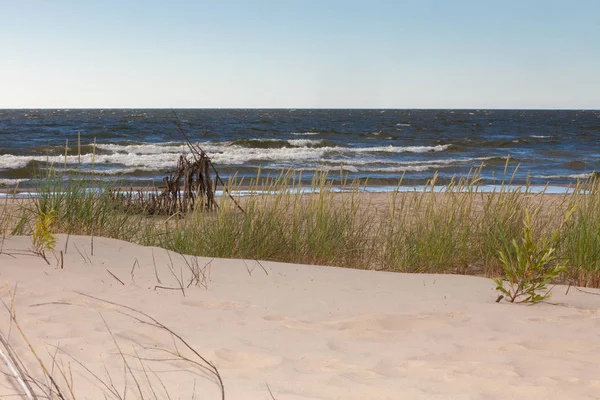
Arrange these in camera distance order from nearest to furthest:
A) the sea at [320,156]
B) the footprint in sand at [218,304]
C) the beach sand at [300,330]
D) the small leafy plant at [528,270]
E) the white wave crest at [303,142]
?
the beach sand at [300,330] < the footprint in sand at [218,304] < the small leafy plant at [528,270] < the sea at [320,156] < the white wave crest at [303,142]

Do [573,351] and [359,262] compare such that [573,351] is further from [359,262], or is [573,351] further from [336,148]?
[336,148]

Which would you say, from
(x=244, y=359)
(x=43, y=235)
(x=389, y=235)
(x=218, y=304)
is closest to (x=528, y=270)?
(x=389, y=235)

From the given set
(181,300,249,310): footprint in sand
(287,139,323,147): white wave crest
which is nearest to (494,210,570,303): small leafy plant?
(181,300,249,310): footprint in sand

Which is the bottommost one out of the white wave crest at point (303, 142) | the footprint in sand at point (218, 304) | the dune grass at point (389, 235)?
the footprint in sand at point (218, 304)

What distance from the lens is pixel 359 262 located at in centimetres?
570

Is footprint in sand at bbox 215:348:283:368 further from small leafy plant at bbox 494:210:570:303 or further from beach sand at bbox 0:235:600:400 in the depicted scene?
small leafy plant at bbox 494:210:570:303

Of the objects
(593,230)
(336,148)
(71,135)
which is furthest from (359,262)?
(71,135)

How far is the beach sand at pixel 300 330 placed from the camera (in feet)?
8.89

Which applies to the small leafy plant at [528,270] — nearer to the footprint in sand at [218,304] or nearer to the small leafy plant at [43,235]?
the footprint in sand at [218,304]

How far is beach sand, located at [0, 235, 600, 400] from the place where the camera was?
271cm

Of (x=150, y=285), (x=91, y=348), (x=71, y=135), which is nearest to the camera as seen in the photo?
(x=91, y=348)

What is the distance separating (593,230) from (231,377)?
148 inches

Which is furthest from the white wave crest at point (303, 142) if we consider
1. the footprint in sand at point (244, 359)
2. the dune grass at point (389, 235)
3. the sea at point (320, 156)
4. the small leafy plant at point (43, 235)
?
the footprint in sand at point (244, 359)

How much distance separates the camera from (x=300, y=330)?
3.49 metres
